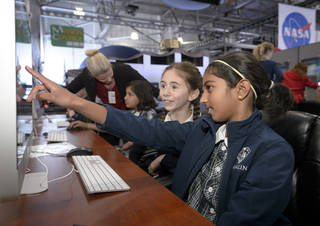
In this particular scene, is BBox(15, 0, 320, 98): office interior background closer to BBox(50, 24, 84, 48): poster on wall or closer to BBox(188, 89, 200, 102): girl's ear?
BBox(50, 24, 84, 48): poster on wall

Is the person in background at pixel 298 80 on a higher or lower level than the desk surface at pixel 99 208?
higher

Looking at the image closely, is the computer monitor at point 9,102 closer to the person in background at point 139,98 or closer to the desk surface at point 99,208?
the desk surface at point 99,208

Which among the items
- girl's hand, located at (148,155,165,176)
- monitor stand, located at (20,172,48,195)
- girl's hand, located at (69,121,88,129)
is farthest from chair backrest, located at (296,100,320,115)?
monitor stand, located at (20,172,48,195)

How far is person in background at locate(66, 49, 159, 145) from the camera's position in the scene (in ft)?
7.85

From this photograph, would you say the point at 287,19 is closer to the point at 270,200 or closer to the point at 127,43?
the point at 270,200

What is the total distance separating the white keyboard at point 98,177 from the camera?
0.80 m

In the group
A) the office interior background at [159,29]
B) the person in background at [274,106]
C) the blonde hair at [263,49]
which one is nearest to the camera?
the person in background at [274,106]

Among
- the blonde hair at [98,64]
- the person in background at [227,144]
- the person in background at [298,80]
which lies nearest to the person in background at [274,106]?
the person in background at [227,144]

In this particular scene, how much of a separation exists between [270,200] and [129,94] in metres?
1.92

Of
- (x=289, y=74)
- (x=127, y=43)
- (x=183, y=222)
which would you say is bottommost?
(x=183, y=222)

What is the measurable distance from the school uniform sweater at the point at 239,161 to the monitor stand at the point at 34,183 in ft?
0.93

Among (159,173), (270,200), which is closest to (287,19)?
(159,173)

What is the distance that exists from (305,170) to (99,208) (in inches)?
26.2

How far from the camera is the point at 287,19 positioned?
16.6ft
